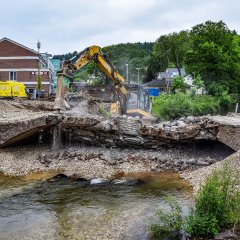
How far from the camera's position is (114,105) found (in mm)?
27359

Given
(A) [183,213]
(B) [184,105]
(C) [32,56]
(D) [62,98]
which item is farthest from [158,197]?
(C) [32,56]

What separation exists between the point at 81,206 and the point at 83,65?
13.2 meters

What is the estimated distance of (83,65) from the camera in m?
23.6

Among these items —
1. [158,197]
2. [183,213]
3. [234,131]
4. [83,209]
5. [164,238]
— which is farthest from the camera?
[234,131]

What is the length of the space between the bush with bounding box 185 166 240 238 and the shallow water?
1333mm

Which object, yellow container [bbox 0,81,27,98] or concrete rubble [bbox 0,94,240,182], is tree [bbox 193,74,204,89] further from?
concrete rubble [bbox 0,94,240,182]

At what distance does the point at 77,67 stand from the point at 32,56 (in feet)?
108

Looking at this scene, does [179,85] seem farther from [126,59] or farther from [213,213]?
[213,213]

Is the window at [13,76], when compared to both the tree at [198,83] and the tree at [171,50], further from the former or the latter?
the tree at [171,50]

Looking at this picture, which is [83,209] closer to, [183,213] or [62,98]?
[183,213]

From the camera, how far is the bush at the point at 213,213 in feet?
28.0

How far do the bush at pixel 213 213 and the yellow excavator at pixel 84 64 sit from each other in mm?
12550

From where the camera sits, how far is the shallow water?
9711mm

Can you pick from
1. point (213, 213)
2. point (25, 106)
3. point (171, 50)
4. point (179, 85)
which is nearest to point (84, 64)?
point (25, 106)
